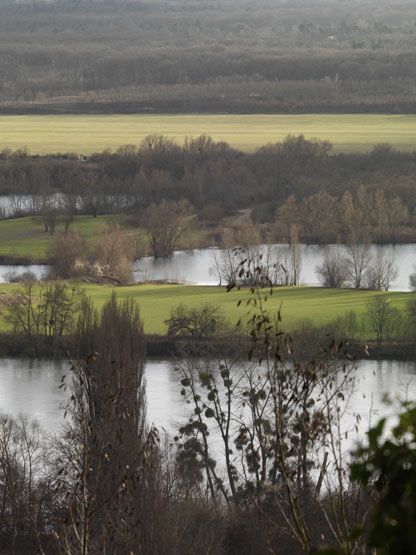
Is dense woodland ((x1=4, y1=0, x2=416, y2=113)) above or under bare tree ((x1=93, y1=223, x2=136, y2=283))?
above

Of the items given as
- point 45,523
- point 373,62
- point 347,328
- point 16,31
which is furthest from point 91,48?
point 45,523

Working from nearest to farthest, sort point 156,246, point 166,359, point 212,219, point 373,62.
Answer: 1. point 166,359
2. point 156,246
3. point 212,219
4. point 373,62

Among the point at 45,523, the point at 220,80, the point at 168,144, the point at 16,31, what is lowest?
the point at 45,523

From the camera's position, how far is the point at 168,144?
44.2 metres

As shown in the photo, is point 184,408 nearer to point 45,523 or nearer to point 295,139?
point 45,523

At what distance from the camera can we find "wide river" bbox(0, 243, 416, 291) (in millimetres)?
25422

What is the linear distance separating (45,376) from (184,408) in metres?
2.95

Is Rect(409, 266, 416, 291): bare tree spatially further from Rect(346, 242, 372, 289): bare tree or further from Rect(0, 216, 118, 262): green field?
Rect(0, 216, 118, 262): green field

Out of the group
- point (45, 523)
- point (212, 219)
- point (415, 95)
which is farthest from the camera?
point (415, 95)

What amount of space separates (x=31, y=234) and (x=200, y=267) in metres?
6.06

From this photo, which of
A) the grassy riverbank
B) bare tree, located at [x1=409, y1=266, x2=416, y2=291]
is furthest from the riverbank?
the grassy riverbank

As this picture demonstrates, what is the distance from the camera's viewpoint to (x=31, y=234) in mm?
31953

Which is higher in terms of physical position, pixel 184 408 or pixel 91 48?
pixel 91 48

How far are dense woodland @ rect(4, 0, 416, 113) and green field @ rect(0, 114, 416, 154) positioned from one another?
1.95 metres
